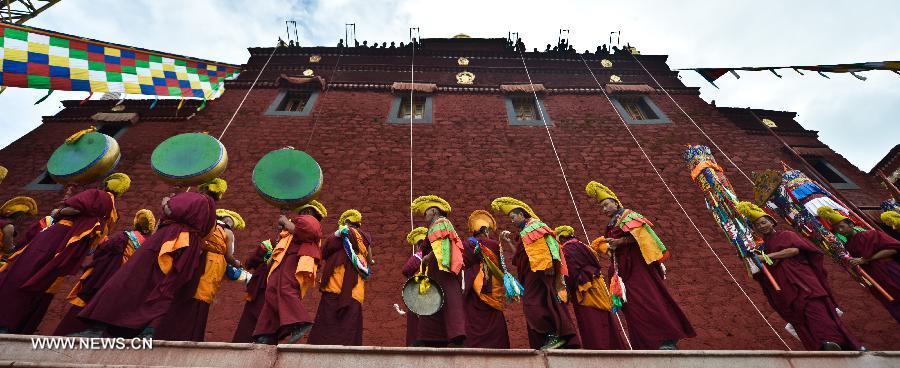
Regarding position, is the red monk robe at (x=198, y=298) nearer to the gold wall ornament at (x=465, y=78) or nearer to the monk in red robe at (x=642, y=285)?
the monk in red robe at (x=642, y=285)

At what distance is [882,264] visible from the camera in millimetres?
3484

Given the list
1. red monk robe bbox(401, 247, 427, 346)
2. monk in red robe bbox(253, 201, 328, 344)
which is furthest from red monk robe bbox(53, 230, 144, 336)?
red monk robe bbox(401, 247, 427, 346)

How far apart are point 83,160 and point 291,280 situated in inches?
91.2

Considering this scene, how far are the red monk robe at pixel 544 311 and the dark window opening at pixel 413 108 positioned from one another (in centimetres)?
581

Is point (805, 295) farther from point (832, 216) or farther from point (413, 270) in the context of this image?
point (413, 270)

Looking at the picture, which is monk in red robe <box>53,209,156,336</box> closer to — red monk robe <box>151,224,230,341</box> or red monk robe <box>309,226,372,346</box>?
red monk robe <box>151,224,230,341</box>

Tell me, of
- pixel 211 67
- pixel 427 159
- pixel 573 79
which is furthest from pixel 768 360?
pixel 211 67

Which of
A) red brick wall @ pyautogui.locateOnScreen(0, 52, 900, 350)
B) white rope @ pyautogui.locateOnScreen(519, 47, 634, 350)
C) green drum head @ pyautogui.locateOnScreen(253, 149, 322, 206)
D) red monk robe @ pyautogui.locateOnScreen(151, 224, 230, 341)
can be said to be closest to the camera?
red monk robe @ pyautogui.locateOnScreen(151, 224, 230, 341)

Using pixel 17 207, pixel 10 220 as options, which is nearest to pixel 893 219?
pixel 10 220

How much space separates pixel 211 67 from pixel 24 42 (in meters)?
2.85

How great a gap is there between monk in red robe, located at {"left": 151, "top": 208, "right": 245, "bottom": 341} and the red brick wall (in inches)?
59.6

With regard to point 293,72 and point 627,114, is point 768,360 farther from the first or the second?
point 293,72

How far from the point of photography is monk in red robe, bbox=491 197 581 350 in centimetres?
278

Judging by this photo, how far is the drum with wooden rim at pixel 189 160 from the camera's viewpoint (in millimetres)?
3273
